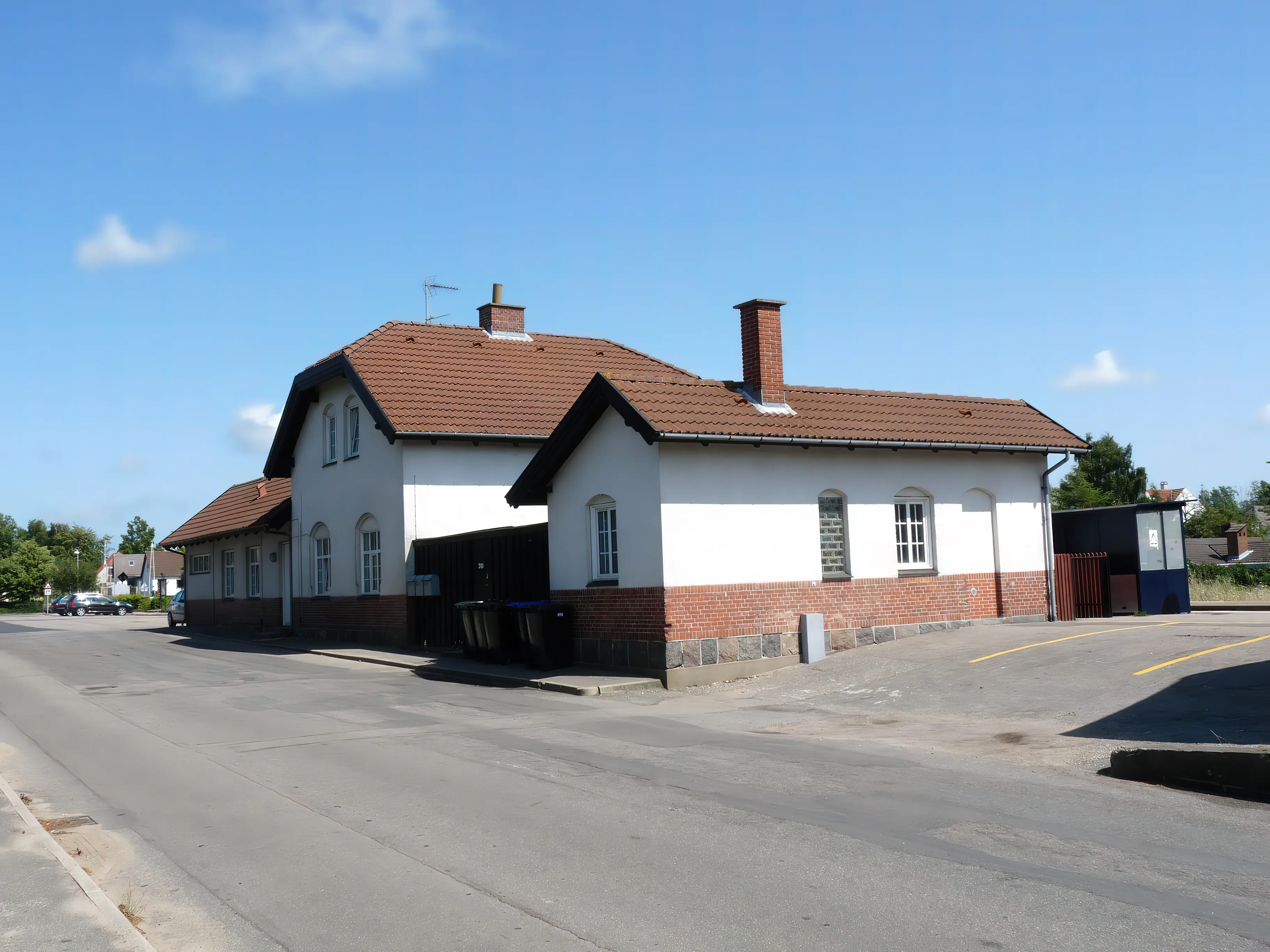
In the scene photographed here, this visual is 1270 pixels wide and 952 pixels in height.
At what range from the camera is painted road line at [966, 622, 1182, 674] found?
55.4ft

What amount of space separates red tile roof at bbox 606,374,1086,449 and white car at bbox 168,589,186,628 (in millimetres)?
30082

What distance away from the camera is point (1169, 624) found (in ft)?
63.3

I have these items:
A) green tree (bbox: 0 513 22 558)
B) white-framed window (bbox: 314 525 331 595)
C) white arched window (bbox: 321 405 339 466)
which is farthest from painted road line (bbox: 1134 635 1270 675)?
green tree (bbox: 0 513 22 558)

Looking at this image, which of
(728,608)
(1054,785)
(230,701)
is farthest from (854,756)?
(230,701)

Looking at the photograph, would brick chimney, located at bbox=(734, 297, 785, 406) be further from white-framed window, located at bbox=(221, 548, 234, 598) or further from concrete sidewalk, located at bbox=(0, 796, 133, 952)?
white-framed window, located at bbox=(221, 548, 234, 598)

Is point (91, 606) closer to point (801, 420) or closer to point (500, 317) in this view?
point (500, 317)

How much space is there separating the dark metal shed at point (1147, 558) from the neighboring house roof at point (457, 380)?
12.4 meters

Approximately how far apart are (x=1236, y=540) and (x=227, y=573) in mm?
71552

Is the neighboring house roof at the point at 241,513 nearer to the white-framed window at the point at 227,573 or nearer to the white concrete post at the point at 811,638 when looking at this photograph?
the white-framed window at the point at 227,573

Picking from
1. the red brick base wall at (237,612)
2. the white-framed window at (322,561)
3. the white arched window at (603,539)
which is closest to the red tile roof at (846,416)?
the white arched window at (603,539)

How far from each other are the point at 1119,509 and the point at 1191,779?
1522 cm

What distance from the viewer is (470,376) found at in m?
27.4

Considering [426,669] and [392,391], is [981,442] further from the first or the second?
[392,391]

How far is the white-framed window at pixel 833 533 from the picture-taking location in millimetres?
19453
